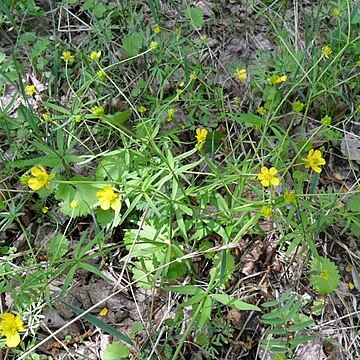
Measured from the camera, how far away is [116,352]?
1.63m

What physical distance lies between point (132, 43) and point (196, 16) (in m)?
0.34

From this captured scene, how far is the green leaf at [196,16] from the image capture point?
2309mm

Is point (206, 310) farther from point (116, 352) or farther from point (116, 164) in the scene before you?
point (116, 164)

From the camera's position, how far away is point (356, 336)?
1.69 meters

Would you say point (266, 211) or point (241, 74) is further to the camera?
point (241, 74)

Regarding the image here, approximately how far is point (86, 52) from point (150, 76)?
1.04 ft

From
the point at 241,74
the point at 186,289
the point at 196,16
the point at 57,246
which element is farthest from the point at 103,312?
the point at 196,16

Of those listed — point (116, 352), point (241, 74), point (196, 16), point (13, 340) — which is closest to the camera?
point (13, 340)

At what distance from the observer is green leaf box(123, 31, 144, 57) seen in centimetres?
221

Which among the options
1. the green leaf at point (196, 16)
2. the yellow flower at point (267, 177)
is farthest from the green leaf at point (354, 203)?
the green leaf at point (196, 16)

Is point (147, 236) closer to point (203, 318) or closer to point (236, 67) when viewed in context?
point (203, 318)

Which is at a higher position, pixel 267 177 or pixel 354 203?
pixel 267 177

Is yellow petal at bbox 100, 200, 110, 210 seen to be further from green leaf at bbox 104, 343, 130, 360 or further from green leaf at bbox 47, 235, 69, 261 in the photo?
green leaf at bbox 104, 343, 130, 360

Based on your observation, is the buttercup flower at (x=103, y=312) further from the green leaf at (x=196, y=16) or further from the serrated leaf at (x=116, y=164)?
the green leaf at (x=196, y=16)
